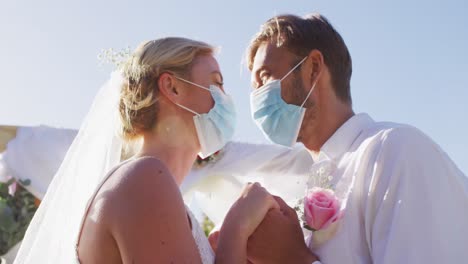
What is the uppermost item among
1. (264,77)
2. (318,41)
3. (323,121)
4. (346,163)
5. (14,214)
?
(318,41)

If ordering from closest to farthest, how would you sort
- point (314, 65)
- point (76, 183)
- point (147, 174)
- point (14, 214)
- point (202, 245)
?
point (147, 174), point (202, 245), point (76, 183), point (314, 65), point (14, 214)

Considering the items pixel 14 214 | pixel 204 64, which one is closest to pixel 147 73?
pixel 204 64

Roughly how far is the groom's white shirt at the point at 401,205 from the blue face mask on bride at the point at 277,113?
0.60 metres

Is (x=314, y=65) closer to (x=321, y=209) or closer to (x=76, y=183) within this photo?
(x=321, y=209)

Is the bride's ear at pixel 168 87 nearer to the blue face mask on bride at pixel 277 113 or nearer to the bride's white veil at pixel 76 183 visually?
the bride's white veil at pixel 76 183

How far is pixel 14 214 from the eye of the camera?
6203mm

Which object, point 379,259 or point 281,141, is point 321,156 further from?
point 379,259

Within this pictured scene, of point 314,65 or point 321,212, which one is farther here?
point 314,65

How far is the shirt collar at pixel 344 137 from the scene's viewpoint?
11.2ft

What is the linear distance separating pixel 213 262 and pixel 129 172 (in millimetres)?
630

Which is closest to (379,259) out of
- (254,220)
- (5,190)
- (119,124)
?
(254,220)

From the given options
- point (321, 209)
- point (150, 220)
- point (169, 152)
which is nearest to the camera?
point (150, 220)

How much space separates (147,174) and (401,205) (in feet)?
3.78

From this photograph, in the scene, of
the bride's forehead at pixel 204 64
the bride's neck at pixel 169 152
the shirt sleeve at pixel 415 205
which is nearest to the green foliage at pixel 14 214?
the bride's neck at pixel 169 152
